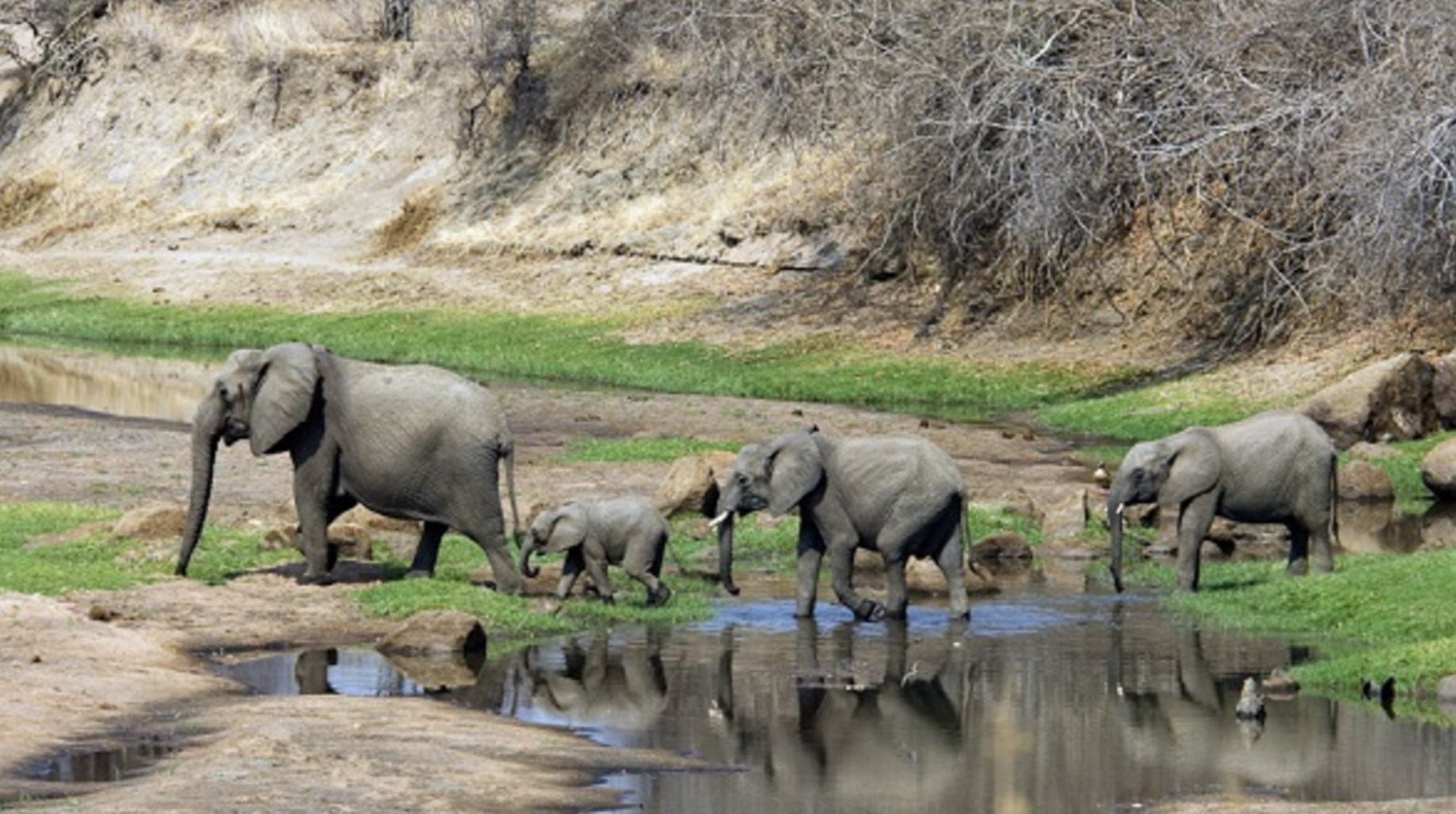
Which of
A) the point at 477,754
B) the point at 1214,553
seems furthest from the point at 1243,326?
the point at 477,754

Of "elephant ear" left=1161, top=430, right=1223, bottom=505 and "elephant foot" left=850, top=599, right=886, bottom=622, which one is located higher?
"elephant ear" left=1161, top=430, right=1223, bottom=505

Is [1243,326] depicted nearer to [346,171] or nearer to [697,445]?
[697,445]

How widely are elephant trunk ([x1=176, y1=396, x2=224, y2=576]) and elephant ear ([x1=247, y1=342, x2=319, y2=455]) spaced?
0.42 m

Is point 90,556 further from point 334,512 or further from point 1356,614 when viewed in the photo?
point 1356,614

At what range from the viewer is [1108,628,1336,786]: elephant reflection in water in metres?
14.0

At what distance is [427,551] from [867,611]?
3.42m

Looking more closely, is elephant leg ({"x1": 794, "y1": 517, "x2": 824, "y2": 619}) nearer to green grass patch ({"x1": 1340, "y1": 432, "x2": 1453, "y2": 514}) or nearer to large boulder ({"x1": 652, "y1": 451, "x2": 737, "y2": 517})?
large boulder ({"x1": 652, "y1": 451, "x2": 737, "y2": 517})

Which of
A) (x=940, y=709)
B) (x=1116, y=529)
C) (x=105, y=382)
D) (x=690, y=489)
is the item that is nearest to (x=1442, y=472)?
(x=1116, y=529)

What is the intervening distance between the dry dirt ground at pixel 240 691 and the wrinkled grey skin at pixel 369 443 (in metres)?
0.81

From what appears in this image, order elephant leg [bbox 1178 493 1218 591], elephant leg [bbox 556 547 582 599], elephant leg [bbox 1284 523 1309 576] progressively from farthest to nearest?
elephant leg [bbox 1284 523 1309 576] < elephant leg [bbox 1178 493 1218 591] < elephant leg [bbox 556 547 582 599]

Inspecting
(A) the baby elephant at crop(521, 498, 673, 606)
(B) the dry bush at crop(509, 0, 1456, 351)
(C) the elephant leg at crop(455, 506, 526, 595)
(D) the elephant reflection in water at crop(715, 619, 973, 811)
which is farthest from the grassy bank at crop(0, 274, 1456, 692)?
(B) the dry bush at crop(509, 0, 1456, 351)

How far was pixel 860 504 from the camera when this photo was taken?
1983 centimetres

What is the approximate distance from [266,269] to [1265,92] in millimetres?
26726

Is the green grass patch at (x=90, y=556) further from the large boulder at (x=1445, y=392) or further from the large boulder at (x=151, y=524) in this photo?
the large boulder at (x=1445, y=392)
